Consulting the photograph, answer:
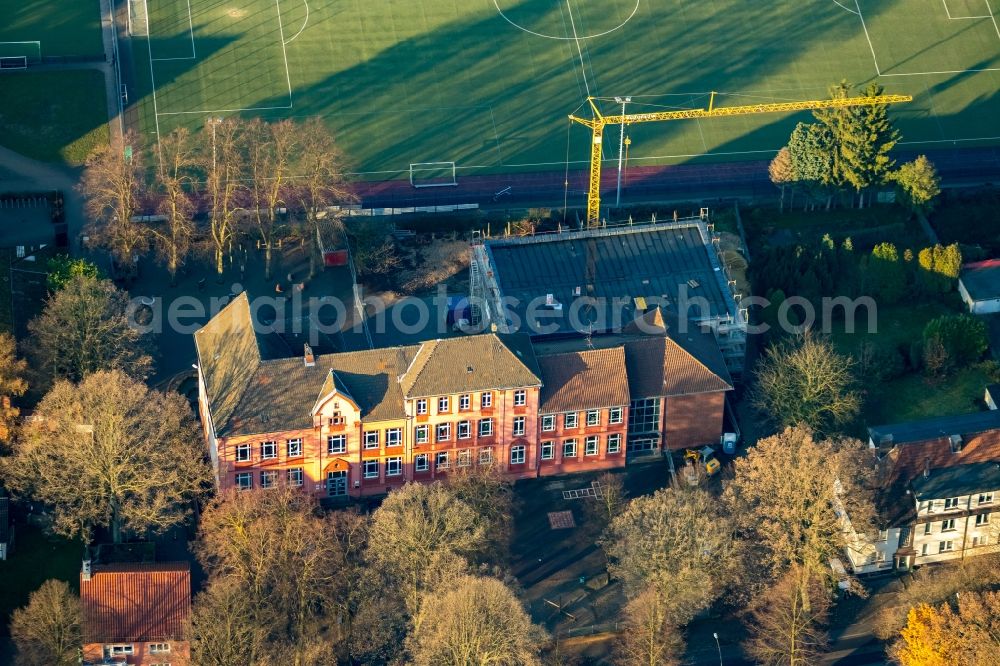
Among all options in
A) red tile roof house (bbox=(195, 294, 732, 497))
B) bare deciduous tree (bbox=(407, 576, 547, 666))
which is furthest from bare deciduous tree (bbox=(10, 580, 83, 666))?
bare deciduous tree (bbox=(407, 576, 547, 666))

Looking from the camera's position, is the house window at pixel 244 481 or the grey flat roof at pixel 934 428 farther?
the grey flat roof at pixel 934 428

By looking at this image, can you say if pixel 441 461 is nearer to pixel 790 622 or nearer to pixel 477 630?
pixel 477 630

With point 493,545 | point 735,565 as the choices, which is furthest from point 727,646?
point 493,545

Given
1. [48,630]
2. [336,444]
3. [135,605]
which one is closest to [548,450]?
[336,444]

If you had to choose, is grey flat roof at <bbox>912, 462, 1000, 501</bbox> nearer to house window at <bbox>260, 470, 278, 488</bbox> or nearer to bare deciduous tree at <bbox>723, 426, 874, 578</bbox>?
bare deciduous tree at <bbox>723, 426, 874, 578</bbox>

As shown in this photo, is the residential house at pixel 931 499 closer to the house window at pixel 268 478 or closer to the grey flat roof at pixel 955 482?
the grey flat roof at pixel 955 482

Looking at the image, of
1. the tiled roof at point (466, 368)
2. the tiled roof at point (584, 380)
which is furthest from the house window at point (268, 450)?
the tiled roof at point (584, 380)
